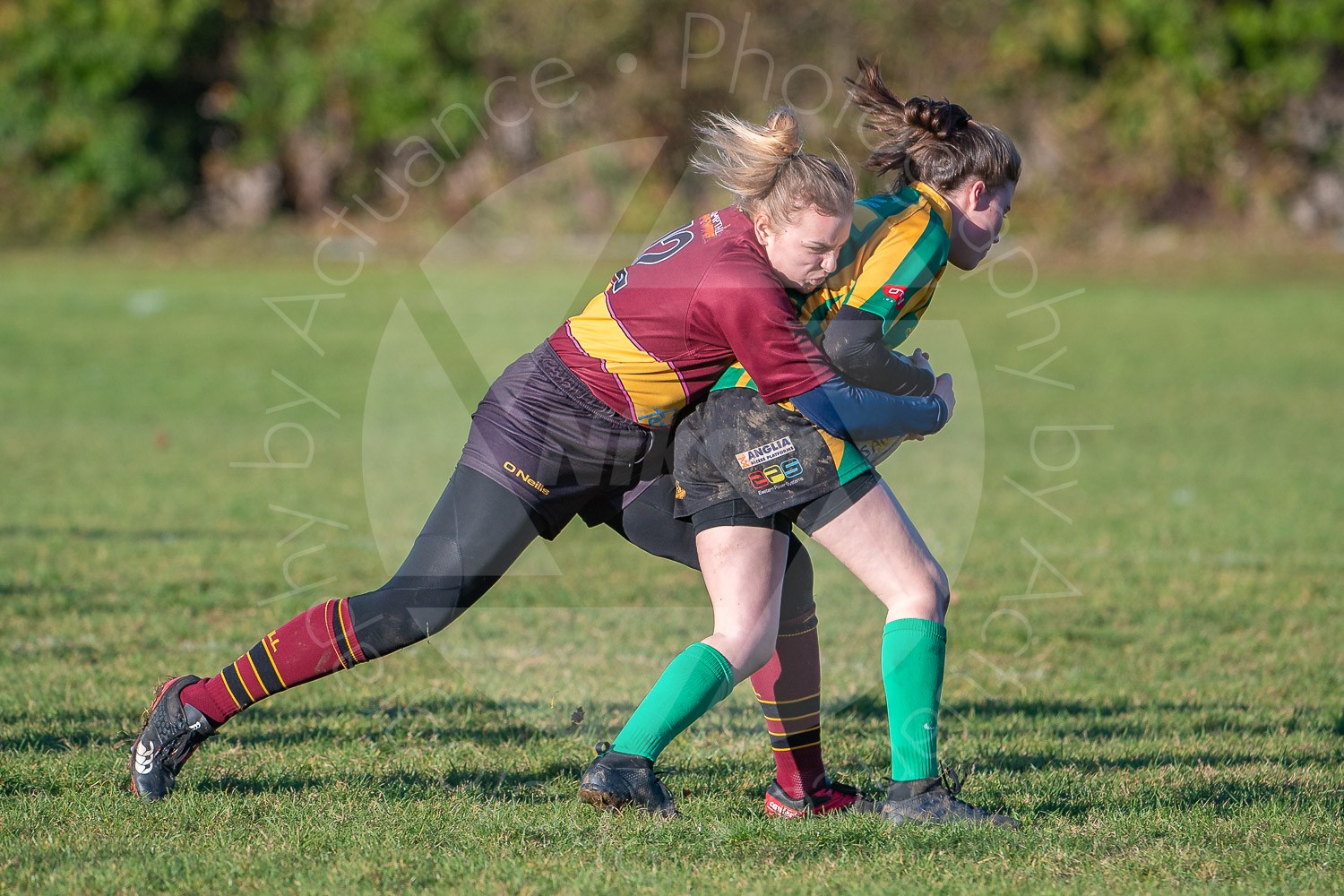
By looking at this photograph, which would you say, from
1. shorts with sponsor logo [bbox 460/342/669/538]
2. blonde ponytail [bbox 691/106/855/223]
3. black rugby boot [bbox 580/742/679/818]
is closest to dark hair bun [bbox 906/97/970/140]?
blonde ponytail [bbox 691/106/855/223]

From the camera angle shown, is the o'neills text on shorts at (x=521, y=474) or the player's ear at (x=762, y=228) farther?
the o'neills text on shorts at (x=521, y=474)

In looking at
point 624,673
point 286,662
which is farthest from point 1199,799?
point 286,662

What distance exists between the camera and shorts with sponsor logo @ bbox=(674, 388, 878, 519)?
11.9ft

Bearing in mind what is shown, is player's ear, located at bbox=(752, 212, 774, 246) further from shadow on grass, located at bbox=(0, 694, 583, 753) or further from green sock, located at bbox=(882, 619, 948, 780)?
shadow on grass, located at bbox=(0, 694, 583, 753)

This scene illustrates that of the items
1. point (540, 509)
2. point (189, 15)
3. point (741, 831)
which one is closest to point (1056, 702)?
point (741, 831)

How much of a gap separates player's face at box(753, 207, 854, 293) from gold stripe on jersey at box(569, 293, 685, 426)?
40 centimetres

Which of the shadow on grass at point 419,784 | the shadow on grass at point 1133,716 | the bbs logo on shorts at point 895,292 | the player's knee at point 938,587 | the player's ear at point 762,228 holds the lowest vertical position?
the shadow on grass at point 1133,716

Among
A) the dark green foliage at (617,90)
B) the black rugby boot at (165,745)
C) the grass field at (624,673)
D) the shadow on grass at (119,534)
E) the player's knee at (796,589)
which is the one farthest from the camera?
the dark green foliage at (617,90)

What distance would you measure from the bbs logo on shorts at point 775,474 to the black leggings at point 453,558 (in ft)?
1.05

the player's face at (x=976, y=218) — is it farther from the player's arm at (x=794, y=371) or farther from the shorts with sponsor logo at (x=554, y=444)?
the shorts with sponsor logo at (x=554, y=444)

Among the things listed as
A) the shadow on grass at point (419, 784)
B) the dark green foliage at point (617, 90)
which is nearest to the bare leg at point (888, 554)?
the shadow on grass at point (419, 784)

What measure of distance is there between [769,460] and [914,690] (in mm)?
721

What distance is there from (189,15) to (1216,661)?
29802mm

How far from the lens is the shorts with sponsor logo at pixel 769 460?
3617 millimetres
